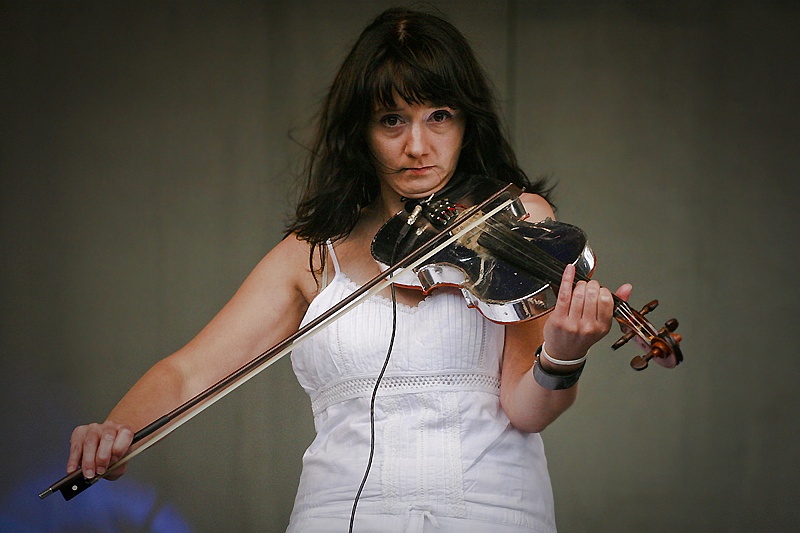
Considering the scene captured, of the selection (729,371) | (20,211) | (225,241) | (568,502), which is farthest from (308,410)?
(729,371)

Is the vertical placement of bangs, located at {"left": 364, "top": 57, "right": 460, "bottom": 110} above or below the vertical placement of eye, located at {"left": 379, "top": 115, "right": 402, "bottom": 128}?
above

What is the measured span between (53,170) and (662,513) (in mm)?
1549

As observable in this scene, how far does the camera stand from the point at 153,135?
2.32 m

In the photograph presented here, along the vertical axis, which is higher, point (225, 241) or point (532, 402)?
point (225, 241)

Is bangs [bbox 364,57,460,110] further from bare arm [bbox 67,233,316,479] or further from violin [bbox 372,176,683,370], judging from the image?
bare arm [bbox 67,233,316,479]

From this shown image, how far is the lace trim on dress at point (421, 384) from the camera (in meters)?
1.32

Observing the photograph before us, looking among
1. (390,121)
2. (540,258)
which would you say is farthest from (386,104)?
(540,258)

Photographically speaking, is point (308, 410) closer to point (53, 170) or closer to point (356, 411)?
point (53, 170)

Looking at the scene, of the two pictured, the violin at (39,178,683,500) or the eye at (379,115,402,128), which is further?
the eye at (379,115,402,128)

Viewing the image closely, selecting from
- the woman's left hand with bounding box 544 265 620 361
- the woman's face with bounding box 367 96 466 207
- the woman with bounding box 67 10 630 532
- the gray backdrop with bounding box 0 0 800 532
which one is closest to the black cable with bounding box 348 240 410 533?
the woman with bounding box 67 10 630 532

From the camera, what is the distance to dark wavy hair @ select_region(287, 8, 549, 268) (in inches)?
52.9

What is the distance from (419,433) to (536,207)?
34 centimetres

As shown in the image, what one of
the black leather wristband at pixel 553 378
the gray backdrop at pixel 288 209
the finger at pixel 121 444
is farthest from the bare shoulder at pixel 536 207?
the gray backdrop at pixel 288 209

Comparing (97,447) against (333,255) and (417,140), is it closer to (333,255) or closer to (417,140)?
(333,255)
